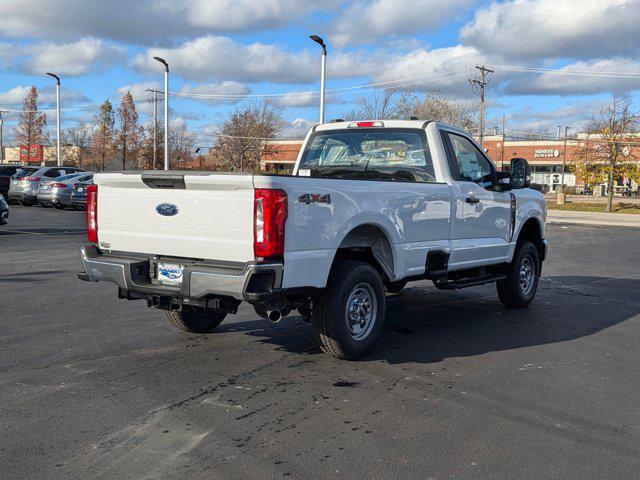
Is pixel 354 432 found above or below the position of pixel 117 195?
below

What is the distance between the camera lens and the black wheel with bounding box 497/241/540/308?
27.6ft

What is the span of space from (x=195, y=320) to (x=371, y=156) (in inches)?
103

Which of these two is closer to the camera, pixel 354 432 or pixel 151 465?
pixel 151 465

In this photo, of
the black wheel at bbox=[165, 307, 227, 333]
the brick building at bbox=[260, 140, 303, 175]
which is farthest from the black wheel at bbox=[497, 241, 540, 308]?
the brick building at bbox=[260, 140, 303, 175]

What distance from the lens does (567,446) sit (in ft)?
13.4

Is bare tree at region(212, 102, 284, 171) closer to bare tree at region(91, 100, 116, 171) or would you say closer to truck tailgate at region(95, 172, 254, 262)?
bare tree at region(91, 100, 116, 171)

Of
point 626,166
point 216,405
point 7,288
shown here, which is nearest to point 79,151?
point 626,166

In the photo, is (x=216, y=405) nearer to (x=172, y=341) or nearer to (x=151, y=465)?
(x=151, y=465)

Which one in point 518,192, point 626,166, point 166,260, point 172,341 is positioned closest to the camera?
point 166,260

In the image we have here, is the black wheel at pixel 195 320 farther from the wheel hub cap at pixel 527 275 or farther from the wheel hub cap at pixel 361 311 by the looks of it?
the wheel hub cap at pixel 527 275

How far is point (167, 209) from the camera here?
17.8 ft

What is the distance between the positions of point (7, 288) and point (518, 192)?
690 cm

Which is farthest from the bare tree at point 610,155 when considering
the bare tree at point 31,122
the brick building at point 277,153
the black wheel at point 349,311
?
the bare tree at point 31,122

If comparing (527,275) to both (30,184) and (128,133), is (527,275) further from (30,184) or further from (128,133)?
(128,133)
